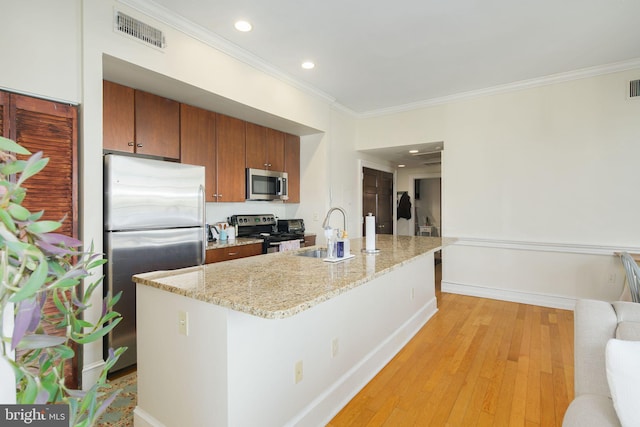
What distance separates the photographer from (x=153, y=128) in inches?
119


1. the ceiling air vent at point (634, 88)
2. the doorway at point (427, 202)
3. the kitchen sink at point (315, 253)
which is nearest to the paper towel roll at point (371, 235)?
the kitchen sink at point (315, 253)

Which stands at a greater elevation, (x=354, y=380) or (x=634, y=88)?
(x=634, y=88)

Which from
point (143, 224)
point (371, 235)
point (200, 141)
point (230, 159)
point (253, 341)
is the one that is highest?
point (200, 141)

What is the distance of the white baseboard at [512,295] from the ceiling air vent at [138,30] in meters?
4.55

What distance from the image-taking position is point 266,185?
4270 mm

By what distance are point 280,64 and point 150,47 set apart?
140 cm

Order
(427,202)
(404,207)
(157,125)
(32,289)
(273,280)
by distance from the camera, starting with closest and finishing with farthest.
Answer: (32,289)
(273,280)
(157,125)
(404,207)
(427,202)

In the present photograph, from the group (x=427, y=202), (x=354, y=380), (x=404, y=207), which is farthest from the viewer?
(x=427, y=202)

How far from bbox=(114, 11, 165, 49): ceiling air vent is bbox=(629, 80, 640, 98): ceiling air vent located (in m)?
4.80

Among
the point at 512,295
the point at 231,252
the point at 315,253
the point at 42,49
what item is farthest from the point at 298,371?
the point at 512,295

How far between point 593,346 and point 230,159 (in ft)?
11.7

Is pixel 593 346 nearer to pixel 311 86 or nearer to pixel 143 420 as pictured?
pixel 143 420

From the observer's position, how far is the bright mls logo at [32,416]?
1.55 feet

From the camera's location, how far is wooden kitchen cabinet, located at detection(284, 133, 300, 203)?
4656 millimetres
